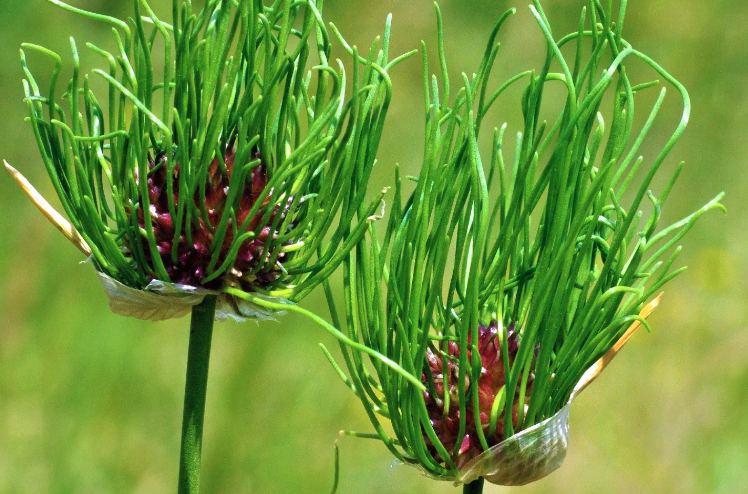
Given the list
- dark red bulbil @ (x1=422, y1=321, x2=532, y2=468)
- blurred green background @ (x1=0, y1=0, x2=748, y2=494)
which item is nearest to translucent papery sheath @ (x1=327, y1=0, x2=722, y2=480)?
dark red bulbil @ (x1=422, y1=321, x2=532, y2=468)

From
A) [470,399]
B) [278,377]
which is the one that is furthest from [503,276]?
[278,377]

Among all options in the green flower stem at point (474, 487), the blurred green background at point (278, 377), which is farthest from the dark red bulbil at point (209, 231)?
the blurred green background at point (278, 377)

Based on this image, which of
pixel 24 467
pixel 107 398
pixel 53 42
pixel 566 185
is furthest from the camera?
pixel 53 42

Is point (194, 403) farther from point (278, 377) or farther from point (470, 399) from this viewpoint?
point (278, 377)

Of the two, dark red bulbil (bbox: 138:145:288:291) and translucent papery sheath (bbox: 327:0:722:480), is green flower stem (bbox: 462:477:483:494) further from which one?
dark red bulbil (bbox: 138:145:288:291)

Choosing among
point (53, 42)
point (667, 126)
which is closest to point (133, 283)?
point (53, 42)

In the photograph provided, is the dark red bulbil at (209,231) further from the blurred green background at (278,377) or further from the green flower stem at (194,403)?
the blurred green background at (278,377)

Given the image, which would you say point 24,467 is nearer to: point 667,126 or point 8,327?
point 8,327
